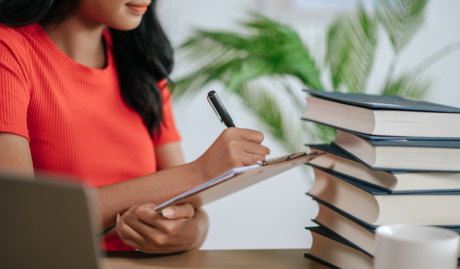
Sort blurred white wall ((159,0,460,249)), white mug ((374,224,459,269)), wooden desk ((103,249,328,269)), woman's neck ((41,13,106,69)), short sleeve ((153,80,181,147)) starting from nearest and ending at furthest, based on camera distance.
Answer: white mug ((374,224,459,269)) < wooden desk ((103,249,328,269)) < woman's neck ((41,13,106,69)) < short sleeve ((153,80,181,147)) < blurred white wall ((159,0,460,249))

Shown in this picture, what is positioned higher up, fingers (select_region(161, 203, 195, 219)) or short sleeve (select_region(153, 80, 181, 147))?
short sleeve (select_region(153, 80, 181, 147))

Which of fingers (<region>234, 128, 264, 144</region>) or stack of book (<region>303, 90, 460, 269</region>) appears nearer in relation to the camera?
stack of book (<region>303, 90, 460, 269</region>)

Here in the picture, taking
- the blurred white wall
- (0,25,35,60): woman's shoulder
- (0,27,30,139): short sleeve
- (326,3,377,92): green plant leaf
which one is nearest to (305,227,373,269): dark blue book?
(0,27,30,139): short sleeve

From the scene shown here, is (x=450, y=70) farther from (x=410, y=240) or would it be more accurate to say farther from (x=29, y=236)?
(x=29, y=236)

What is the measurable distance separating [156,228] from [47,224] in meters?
0.41

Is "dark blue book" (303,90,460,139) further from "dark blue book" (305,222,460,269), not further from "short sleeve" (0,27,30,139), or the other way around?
"short sleeve" (0,27,30,139)

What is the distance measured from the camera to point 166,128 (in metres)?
1.34

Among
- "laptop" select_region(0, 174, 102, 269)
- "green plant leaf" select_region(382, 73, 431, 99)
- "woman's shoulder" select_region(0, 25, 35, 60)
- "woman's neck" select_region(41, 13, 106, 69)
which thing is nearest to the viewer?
"laptop" select_region(0, 174, 102, 269)

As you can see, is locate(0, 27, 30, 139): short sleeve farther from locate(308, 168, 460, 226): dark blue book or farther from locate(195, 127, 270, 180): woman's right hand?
locate(308, 168, 460, 226): dark blue book

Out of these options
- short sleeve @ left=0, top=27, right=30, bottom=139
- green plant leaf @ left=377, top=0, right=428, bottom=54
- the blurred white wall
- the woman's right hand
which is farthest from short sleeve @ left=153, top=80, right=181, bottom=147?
the blurred white wall

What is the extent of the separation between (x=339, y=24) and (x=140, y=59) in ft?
3.03


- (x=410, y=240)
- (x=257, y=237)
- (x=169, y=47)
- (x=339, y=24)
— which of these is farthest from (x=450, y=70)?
(x=410, y=240)

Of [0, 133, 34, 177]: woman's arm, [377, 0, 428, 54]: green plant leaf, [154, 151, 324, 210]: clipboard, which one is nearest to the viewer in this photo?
[154, 151, 324, 210]: clipboard

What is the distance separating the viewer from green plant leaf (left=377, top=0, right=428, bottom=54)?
1938 mm
